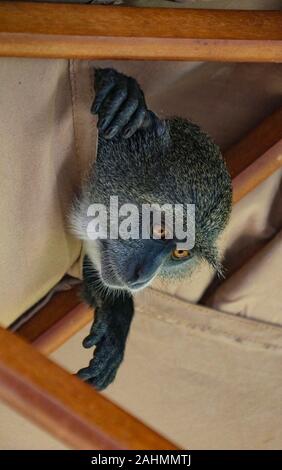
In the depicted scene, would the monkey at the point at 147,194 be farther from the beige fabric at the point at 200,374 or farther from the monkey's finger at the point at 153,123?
the beige fabric at the point at 200,374

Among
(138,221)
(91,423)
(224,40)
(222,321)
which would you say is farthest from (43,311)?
(91,423)

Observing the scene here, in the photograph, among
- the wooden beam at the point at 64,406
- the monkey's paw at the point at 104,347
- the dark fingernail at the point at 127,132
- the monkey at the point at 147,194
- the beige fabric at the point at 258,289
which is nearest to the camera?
the wooden beam at the point at 64,406

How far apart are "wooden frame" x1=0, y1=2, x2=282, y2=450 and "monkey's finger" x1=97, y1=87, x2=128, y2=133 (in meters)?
0.17

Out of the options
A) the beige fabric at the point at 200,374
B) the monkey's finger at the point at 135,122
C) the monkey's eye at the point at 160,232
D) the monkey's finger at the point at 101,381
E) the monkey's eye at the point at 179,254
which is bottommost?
the beige fabric at the point at 200,374

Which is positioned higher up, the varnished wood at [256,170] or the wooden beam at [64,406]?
the wooden beam at [64,406]

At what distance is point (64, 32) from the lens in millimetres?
1189

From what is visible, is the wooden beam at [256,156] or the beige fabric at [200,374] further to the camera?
the beige fabric at [200,374]

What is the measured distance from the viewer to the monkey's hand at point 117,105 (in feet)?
4.66

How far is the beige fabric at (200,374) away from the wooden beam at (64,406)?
0.93 m

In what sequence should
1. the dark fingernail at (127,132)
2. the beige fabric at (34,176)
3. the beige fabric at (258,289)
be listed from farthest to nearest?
the beige fabric at (258,289) → the dark fingernail at (127,132) → the beige fabric at (34,176)

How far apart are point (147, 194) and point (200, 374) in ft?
1.86

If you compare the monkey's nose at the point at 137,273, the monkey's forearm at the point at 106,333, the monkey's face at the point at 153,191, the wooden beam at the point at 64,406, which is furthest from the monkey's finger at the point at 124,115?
the wooden beam at the point at 64,406

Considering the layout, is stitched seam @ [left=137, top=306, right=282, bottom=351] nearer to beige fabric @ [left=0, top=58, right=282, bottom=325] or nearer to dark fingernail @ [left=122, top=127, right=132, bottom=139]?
beige fabric @ [left=0, top=58, right=282, bottom=325]
